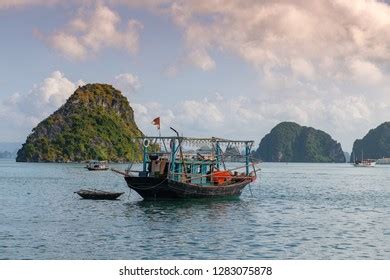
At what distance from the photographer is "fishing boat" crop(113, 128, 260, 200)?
50406mm

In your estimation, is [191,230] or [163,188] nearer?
[191,230]

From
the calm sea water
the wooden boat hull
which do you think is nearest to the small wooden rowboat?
the calm sea water

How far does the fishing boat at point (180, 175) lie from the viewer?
165 feet

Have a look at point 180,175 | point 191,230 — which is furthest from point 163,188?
point 191,230

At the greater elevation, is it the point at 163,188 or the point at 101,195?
the point at 163,188

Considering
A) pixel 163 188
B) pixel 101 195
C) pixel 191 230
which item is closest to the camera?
pixel 191 230

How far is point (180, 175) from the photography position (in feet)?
172

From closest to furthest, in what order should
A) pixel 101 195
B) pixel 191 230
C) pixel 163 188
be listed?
pixel 191 230 < pixel 163 188 < pixel 101 195

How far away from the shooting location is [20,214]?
45.5 metres

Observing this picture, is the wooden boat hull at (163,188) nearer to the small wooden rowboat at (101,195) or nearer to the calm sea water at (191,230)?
the calm sea water at (191,230)

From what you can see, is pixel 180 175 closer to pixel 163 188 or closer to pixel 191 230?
pixel 163 188
